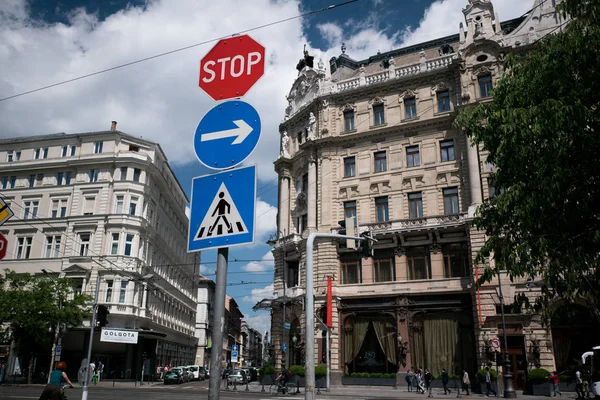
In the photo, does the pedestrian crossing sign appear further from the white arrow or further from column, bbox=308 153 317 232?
column, bbox=308 153 317 232

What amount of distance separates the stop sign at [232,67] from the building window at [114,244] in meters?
44.9

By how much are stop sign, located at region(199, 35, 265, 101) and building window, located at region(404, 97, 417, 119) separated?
36695 mm

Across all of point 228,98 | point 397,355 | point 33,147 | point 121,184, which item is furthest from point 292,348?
point 228,98

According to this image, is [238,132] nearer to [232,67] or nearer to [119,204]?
[232,67]

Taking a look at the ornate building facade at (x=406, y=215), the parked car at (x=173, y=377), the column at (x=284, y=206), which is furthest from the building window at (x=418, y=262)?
the parked car at (x=173, y=377)

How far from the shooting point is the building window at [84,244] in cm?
4653

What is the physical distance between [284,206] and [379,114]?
39.7ft

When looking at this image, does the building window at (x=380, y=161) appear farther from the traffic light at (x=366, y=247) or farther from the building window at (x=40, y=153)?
the building window at (x=40, y=153)

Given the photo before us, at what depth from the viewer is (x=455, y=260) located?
1394 inches

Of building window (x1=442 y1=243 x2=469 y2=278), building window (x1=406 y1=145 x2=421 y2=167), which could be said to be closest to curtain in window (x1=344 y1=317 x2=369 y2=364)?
building window (x1=442 y1=243 x2=469 y2=278)

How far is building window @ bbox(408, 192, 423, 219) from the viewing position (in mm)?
37344

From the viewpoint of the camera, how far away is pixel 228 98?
462 centimetres

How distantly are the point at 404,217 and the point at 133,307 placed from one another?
2651 cm

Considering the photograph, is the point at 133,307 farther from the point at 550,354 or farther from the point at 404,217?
the point at 550,354
